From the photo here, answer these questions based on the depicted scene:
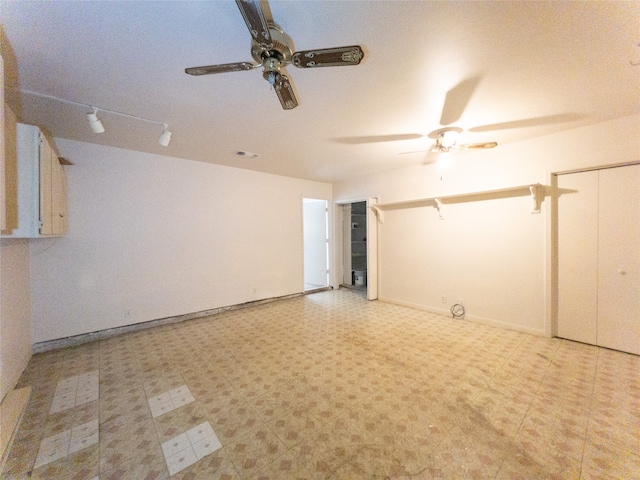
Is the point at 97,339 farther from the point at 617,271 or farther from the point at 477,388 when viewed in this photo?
the point at 617,271

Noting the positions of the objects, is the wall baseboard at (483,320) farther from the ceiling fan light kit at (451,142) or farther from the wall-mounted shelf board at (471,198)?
the ceiling fan light kit at (451,142)

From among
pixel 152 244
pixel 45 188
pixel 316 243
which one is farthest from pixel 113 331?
pixel 316 243

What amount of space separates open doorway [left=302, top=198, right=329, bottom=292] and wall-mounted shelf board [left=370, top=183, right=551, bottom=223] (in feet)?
5.07

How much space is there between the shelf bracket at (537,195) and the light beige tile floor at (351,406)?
1.75m

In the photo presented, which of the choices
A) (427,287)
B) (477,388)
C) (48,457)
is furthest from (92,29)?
(427,287)

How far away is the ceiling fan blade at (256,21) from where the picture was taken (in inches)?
42.0

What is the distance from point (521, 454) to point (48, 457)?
3023 mm

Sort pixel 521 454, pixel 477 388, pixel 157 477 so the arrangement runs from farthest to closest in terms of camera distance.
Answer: pixel 477 388 < pixel 521 454 < pixel 157 477

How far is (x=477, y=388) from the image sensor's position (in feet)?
6.95

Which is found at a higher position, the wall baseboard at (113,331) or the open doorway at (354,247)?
the open doorway at (354,247)

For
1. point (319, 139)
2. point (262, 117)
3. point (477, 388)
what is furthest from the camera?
point (319, 139)

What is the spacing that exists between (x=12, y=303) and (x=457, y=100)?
189 inches

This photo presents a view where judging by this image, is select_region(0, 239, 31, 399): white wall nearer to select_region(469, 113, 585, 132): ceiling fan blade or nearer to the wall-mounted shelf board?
the wall-mounted shelf board

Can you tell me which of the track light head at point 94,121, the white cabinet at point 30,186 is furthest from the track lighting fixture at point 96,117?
the white cabinet at point 30,186
